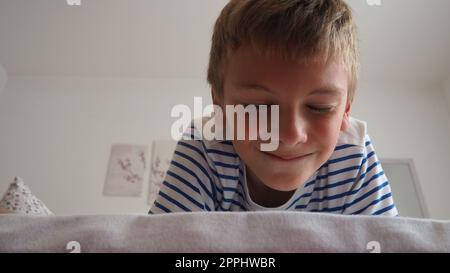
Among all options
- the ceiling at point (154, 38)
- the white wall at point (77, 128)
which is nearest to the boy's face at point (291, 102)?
the ceiling at point (154, 38)

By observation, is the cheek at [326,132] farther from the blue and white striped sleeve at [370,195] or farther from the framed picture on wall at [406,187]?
the framed picture on wall at [406,187]

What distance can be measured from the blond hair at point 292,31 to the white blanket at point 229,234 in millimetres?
226

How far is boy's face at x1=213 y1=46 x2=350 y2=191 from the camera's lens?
15.3 inches

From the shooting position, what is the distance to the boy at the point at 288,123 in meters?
0.40

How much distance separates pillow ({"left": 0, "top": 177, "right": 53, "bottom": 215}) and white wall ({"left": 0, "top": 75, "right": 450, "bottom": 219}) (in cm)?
84

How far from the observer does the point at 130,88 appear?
2.11m

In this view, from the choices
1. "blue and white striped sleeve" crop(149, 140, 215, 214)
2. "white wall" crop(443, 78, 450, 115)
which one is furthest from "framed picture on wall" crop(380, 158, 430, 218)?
"blue and white striped sleeve" crop(149, 140, 215, 214)

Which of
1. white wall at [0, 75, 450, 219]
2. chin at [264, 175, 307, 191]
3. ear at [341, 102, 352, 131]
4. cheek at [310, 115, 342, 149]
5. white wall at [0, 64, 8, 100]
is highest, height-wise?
white wall at [0, 64, 8, 100]

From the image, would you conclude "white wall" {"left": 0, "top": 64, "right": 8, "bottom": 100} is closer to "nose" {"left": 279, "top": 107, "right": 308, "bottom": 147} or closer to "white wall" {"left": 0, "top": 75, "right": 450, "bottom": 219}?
"white wall" {"left": 0, "top": 75, "right": 450, "bottom": 219}

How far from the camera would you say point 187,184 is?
1.81 feet

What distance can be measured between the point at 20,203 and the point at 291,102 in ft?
2.57

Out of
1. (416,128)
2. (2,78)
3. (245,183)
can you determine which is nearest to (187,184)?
(245,183)

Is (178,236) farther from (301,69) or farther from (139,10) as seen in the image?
(139,10)

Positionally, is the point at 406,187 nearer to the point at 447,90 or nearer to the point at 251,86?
the point at 447,90
